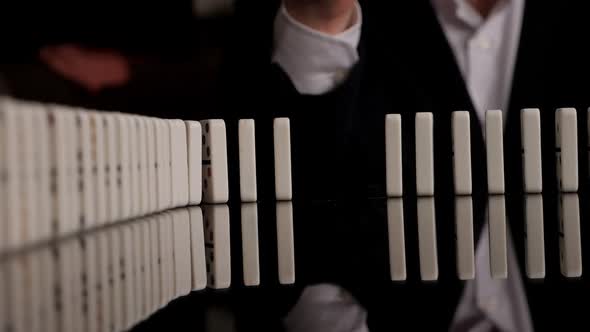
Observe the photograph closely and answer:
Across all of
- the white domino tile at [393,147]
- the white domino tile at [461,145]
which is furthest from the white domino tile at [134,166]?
the white domino tile at [461,145]

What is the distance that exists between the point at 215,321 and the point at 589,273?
777mm

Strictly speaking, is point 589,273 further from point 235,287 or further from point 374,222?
point 374,222

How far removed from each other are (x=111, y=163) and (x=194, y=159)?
0.85 meters

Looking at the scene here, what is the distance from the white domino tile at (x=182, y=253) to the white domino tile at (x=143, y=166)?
0.10m

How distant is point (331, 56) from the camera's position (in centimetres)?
347

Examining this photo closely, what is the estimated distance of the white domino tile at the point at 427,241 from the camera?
1.54 metres

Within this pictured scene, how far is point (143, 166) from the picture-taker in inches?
87.1

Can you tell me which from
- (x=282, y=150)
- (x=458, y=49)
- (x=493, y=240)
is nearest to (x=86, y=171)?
(x=493, y=240)

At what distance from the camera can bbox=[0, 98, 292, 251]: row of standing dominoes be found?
144 centimetres

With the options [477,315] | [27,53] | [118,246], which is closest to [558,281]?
[477,315]

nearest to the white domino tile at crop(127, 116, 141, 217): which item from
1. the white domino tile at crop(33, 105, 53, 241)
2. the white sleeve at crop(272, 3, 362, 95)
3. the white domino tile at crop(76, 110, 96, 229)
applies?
the white domino tile at crop(76, 110, 96, 229)

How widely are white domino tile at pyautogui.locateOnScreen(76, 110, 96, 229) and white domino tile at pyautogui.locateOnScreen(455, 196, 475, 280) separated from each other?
0.82 metres

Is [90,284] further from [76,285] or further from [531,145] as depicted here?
[531,145]

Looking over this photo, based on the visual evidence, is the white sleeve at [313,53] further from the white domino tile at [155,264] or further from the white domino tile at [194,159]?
the white domino tile at [155,264]
